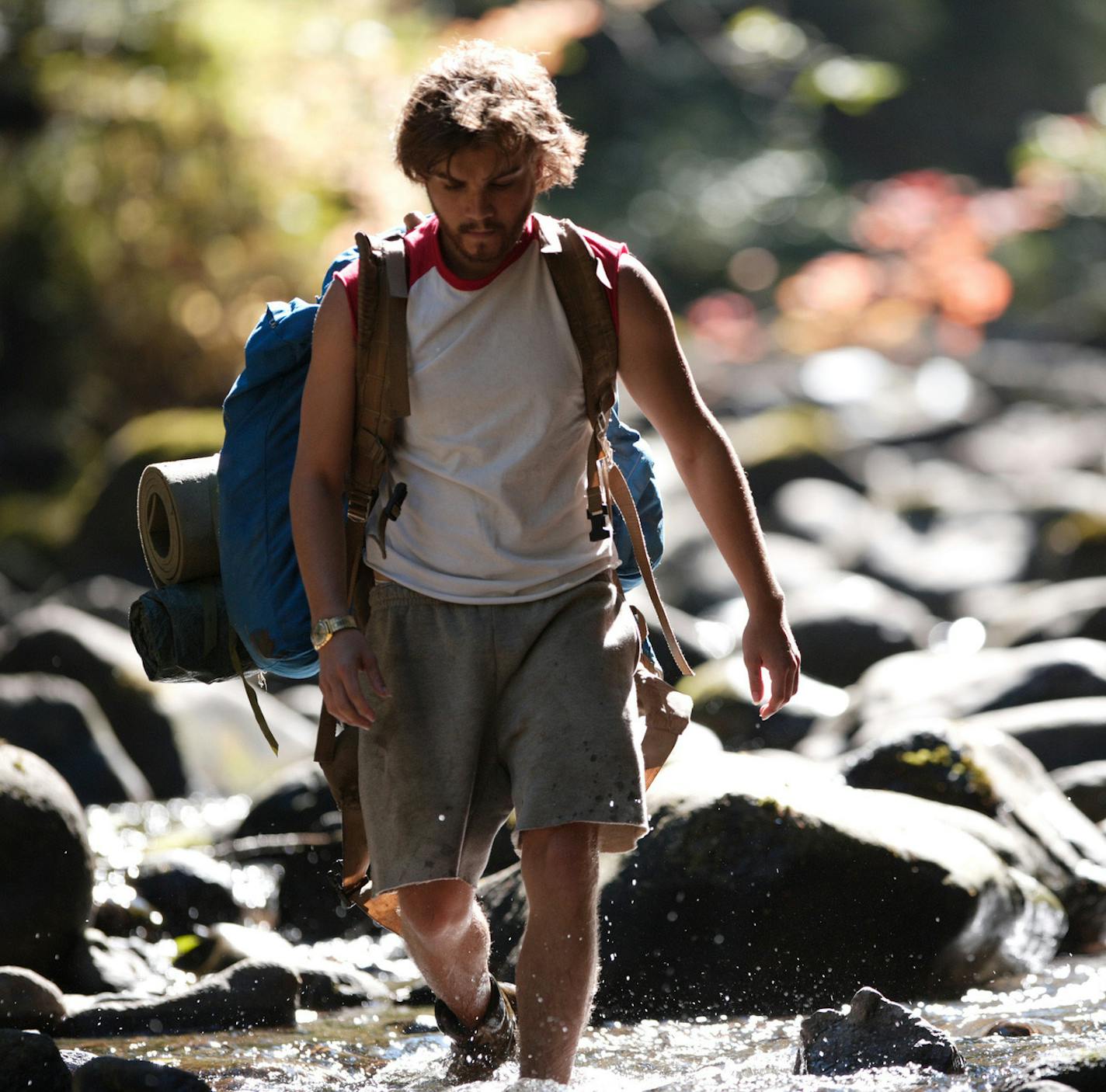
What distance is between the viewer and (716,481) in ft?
10.5

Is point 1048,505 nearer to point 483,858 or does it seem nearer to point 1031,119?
point 483,858

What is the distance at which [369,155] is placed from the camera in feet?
51.6

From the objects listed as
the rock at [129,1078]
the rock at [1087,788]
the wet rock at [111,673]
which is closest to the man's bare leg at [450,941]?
the rock at [129,1078]

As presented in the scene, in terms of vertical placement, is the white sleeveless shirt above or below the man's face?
below

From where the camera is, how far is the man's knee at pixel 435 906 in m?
3.21

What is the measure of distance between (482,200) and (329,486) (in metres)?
0.59

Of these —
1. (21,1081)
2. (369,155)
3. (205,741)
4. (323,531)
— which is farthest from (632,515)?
(369,155)

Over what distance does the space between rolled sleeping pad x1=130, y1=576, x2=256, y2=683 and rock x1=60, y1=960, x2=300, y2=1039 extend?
1.25 meters

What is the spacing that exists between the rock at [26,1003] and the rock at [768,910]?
116cm

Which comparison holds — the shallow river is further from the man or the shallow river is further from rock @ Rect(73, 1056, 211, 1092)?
the man

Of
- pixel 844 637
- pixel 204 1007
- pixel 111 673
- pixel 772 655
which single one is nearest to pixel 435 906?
pixel 772 655

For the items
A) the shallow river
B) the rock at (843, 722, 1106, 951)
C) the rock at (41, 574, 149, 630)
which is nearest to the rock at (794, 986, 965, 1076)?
the shallow river

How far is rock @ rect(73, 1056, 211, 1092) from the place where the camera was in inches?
131

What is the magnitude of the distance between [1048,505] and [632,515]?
1024cm
